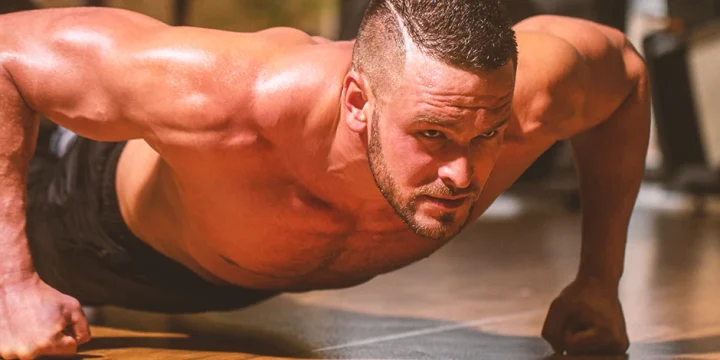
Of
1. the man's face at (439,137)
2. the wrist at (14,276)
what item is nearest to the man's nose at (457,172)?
the man's face at (439,137)

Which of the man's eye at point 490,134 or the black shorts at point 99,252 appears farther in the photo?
the black shorts at point 99,252

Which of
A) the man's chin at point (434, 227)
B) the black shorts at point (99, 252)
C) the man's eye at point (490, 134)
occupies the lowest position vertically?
the black shorts at point (99, 252)

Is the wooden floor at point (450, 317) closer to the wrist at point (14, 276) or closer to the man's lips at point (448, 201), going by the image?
the wrist at point (14, 276)

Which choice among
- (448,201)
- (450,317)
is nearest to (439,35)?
(448,201)

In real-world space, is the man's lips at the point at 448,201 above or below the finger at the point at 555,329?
above

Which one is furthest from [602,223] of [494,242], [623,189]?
[494,242]

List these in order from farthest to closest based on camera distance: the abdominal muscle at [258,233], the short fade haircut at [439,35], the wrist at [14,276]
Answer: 1. the abdominal muscle at [258,233]
2. the wrist at [14,276]
3. the short fade haircut at [439,35]

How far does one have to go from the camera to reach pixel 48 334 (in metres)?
1.20

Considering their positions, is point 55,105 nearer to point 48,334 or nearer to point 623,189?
point 48,334

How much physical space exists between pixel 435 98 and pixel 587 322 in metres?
0.50

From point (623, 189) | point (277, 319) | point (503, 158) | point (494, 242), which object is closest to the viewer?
point (503, 158)

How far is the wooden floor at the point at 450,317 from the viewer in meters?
1.42

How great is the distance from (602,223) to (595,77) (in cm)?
23

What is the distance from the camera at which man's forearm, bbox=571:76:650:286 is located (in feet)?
4.88
